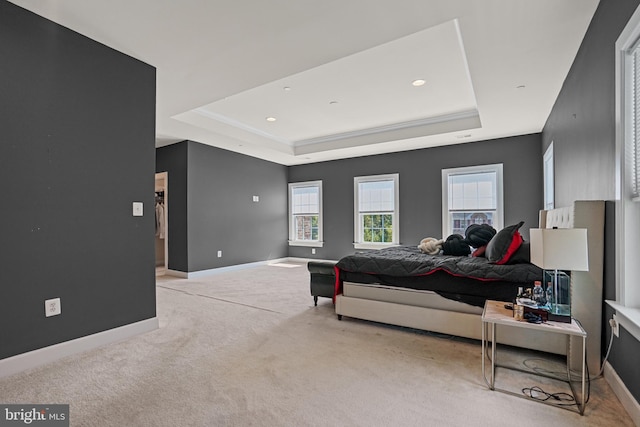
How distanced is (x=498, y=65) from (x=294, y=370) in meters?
3.25

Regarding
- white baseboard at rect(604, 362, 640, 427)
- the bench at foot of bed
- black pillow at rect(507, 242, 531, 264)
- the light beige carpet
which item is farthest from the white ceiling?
the light beige carpet

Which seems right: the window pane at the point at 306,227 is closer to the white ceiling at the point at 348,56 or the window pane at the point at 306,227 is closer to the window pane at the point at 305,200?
the window pane at the point at 305,200

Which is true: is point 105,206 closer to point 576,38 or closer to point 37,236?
point 37,236

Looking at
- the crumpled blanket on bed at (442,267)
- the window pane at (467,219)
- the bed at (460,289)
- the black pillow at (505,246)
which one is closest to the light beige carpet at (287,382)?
the bed at (460,289)

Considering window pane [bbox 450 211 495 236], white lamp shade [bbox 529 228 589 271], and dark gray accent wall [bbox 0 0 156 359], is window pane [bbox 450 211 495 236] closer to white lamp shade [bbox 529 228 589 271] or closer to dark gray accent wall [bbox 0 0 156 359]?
white lamp shade [bbox 529 228 589 271]

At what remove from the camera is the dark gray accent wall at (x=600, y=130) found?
1838 millimetres

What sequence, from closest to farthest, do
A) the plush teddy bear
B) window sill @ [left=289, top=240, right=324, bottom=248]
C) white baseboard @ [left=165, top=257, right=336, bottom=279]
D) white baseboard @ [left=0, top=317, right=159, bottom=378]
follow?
white baseboard @ [left=0, top=317, right=159, bottom=378]
the plush teddy bear
white baseboard @ [left=165, top=257, right=336, bottom=279]
window sill @ [left=289, top=240, right=324, bottom=248]

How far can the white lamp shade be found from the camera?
186 centimetres

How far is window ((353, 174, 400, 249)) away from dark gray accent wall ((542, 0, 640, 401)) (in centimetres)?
371

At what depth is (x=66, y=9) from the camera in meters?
2.37

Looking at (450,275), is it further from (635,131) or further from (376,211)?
(376,211)

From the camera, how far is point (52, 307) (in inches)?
97.6

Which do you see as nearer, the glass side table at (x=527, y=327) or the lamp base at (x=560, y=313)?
the glass side table at (x=527, y=327)

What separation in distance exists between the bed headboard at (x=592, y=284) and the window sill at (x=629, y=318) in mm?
262
